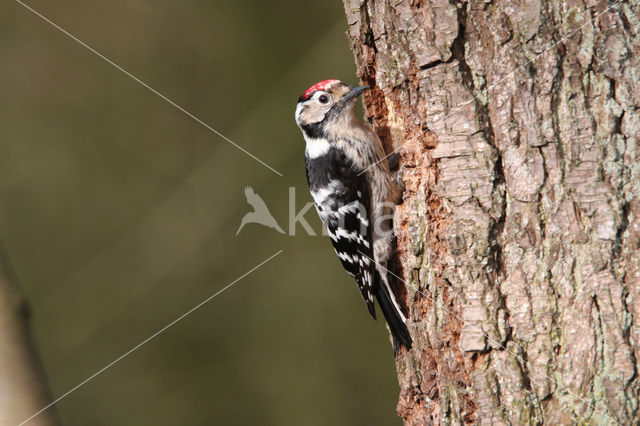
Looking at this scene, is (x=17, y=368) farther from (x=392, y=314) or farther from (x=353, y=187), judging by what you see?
(x=353, y=187)

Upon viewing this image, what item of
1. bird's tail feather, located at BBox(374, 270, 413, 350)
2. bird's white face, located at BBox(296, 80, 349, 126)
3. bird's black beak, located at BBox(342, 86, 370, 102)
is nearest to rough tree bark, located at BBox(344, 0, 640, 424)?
bird's tail feather, located at BBox(374, 270, 413, 350)

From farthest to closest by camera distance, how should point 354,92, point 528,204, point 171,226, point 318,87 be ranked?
1. point 171,226
2. point 318,87
3. point 354,92
4. point 528,204

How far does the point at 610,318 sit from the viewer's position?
65.2 inches

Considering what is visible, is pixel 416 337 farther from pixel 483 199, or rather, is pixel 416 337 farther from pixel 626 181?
pixel 626 181

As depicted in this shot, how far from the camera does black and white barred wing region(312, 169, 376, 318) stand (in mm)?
2699

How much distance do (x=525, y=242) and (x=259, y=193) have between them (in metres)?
2.90

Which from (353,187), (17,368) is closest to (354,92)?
(353,187)

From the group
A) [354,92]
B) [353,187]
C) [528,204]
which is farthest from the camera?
[353,187]

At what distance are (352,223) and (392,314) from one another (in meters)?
0.55

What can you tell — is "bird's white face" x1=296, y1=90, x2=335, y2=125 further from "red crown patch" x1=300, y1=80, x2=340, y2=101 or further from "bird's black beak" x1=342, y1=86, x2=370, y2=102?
"bird's black beak" x1=342, y1=86, x2=370, y2=102

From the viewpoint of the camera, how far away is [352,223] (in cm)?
282

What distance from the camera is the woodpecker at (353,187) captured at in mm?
2586
